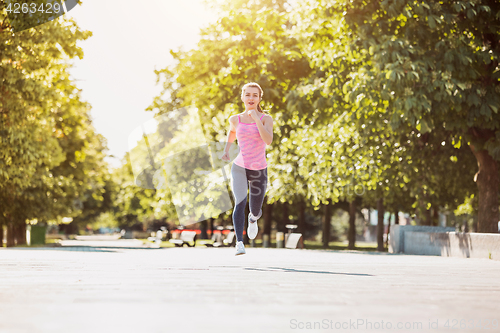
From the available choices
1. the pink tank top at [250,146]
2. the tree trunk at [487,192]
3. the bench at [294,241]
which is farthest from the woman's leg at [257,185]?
the bench at [294,241]

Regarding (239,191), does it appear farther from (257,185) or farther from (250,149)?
(250,149)

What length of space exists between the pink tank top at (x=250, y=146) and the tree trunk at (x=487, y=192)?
31.9 feet

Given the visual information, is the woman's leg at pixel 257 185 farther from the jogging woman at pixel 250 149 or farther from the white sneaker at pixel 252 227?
the white sneaker at pixel 252 227

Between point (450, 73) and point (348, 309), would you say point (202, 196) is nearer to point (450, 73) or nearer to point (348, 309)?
point (450, 73)

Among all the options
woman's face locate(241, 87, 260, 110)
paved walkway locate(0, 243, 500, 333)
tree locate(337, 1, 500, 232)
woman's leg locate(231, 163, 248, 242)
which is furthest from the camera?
tree locate(337, 1, 500, 232)

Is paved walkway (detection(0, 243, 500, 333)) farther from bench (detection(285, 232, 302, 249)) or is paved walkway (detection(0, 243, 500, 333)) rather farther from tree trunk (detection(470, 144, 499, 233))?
bench (detection(285, 232, 302, 249))

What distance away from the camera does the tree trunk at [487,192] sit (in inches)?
638

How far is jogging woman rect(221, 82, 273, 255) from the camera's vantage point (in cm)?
772

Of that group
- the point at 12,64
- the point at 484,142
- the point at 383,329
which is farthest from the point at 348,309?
the point at 12,64

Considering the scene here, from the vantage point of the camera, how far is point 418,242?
15.8m

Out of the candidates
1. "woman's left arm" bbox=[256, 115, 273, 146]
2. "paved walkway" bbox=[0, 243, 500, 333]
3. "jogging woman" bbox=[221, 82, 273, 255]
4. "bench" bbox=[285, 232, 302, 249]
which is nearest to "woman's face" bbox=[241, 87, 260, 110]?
"jogging woman" bbox=[221, 82, 273, 255]

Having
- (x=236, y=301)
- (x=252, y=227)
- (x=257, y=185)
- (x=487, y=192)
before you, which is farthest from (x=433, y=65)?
(x=236, y=301)

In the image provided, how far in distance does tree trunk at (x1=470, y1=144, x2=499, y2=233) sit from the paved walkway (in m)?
10.6

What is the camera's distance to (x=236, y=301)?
404cm
